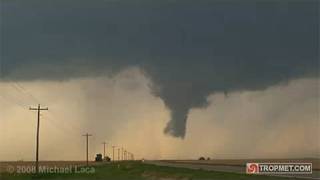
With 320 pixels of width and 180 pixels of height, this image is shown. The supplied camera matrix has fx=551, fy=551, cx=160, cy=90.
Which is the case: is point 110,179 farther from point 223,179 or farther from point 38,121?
point 38,121

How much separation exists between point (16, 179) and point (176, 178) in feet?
84.3

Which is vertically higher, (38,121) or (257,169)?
(38,121)

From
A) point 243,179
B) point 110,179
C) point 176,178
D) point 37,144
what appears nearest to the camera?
point 243,179

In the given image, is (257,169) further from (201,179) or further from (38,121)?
(38,121)

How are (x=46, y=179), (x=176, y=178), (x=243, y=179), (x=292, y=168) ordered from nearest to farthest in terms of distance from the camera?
1. (x=243, y=179)
2. (x=176, y=178)
3. (x=292, y=168)
4. (x=46, y=179)

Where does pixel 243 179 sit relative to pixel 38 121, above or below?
below

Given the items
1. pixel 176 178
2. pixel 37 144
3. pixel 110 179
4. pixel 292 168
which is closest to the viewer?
pixel 176 178

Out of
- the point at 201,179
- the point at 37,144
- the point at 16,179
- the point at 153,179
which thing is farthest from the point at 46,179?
the point at 201,179

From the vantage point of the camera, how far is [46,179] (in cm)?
8262

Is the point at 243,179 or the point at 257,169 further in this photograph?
the point at 257,169

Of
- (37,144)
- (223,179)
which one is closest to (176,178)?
(223,179)

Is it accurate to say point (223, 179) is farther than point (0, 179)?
No

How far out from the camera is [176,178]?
6612 cm

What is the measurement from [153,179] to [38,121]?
3603 centimetres
